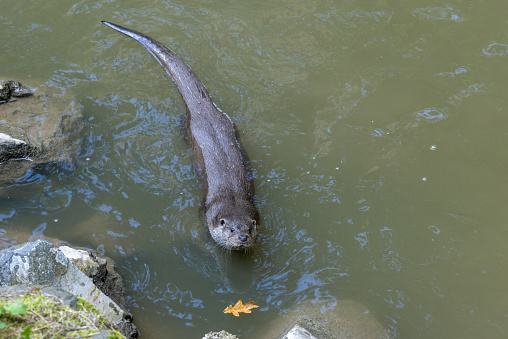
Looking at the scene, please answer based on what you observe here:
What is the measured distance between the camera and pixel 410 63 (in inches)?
224

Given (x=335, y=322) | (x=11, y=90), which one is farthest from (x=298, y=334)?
(x=11, y=90)

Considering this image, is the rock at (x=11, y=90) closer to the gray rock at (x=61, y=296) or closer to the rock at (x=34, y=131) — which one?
the rock at (x=34, y=131)

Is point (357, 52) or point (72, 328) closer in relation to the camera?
point (72, 328)

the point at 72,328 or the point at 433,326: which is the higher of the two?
the point at 72,328

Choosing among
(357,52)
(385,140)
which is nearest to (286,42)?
(357,52)

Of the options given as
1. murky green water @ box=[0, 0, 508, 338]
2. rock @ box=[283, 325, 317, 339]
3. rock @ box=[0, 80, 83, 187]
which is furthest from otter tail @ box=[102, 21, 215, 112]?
rock @ box=[283, 325, 317, 339]

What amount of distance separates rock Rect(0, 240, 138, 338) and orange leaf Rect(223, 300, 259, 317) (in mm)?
849

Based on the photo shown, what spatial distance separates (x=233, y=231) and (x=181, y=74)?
1.97 m

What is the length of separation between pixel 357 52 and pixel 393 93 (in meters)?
0.80

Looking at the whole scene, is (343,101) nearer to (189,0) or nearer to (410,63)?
(410,63)

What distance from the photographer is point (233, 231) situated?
3.89m

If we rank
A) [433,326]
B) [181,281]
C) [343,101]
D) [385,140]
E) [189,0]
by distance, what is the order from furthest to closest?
[189,0], [343,101], [385,140], [181,281], [433,326]

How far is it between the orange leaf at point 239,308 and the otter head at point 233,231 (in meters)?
0.48

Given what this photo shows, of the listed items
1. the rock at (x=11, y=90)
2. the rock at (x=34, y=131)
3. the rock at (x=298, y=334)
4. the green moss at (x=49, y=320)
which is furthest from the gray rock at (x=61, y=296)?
the rock at (x=11, y=90)
